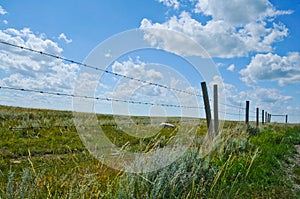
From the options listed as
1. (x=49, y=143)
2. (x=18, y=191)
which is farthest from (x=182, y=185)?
(x=49, y=143)

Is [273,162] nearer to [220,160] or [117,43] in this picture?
[220,160]

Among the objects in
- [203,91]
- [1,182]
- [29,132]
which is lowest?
[1,182]

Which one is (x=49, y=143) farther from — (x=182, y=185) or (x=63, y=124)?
(x=182, y=185)

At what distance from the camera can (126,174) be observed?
4.45 meters

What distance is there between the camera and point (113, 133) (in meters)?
10.4

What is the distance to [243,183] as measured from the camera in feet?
18.9

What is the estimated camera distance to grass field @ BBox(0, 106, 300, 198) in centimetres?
386

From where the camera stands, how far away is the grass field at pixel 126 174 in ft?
12.7

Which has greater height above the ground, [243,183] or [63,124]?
[63,124]

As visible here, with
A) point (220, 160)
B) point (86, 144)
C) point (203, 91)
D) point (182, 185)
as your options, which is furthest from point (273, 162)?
→ point (86, 144)

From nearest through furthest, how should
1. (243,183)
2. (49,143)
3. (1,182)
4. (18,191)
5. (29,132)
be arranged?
1. (18,191)
2. (1,182)
3. (243,183)
4. (49,143)
5. (29,132)

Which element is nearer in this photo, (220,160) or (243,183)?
(243,183)

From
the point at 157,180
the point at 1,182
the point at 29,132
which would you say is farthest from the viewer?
the point at 29,132

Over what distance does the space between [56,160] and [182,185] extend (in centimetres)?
302
